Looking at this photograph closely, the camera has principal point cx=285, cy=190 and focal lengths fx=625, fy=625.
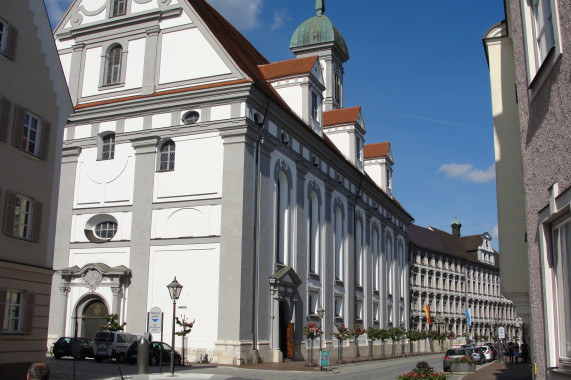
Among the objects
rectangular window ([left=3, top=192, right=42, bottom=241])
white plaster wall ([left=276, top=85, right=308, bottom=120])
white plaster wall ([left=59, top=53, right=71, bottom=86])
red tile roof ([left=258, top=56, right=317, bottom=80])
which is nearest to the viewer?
rectangular window ([left=3, top=192, right=42, bottom=241])

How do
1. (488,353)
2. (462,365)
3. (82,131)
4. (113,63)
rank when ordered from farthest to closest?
(488,353), (113,63), (82,131), (462,365)

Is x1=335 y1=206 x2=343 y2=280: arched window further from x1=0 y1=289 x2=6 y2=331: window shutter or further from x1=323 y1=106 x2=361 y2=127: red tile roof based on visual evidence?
x1=0 y1=289 x2=6 y2=331: window shutter

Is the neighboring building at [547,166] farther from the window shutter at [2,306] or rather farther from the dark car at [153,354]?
the dark car at [153,354]

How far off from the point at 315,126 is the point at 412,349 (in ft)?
95.4

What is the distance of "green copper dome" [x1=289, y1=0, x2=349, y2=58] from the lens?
5794 centimetres

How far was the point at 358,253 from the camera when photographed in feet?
149

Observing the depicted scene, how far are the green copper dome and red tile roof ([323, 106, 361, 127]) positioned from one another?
11636 mm

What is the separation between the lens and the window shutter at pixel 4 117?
1739 cm

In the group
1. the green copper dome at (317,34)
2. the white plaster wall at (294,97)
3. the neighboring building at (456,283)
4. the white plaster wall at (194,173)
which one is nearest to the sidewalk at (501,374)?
the white plaster wall at (194,173)

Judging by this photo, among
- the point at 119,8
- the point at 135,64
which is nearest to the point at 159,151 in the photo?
the point at 135,64

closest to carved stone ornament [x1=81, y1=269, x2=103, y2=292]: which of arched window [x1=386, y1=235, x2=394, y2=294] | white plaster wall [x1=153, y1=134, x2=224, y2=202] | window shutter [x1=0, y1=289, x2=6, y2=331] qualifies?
white plaster wall [x1=153, y1=134, x2=224, y2=202]

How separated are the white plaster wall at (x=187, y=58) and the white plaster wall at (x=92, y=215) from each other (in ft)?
22.8

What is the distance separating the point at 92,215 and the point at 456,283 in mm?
63847

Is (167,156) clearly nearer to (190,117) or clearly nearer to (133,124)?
(190,117)
